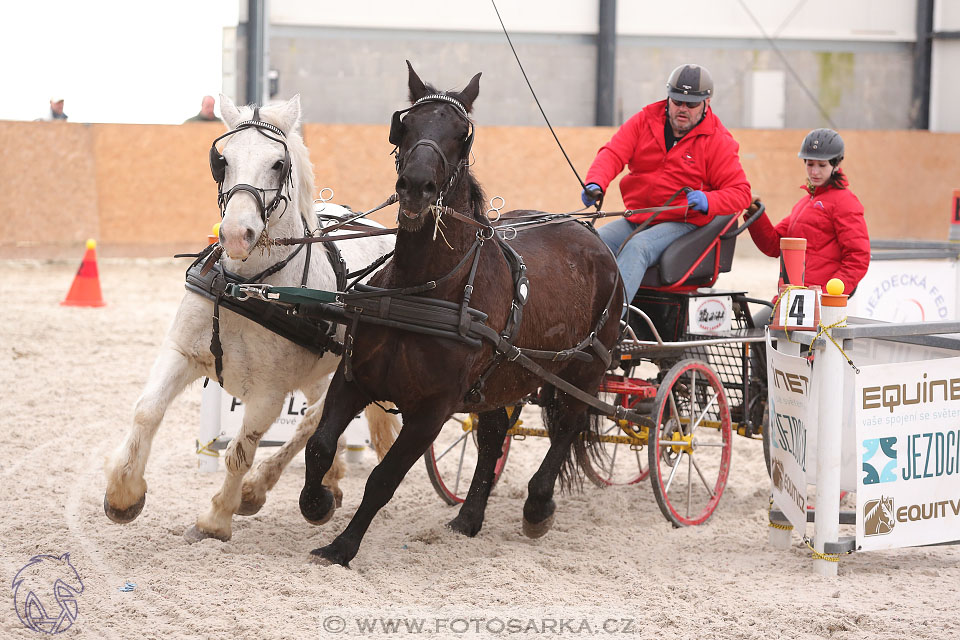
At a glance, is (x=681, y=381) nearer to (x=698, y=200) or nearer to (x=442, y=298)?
(x=698, y=200)

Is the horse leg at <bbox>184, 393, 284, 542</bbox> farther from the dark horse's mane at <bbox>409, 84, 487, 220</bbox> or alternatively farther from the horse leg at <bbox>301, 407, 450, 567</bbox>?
the dark horse's mane at <bbox>409, 84, 487, 220</bbox>

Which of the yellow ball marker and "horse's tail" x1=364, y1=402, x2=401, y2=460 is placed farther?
"horse's tail" x1=364, y1=402, x2=401, y2=460

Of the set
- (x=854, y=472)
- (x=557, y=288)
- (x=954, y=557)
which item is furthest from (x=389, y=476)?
(x=954, y=557)

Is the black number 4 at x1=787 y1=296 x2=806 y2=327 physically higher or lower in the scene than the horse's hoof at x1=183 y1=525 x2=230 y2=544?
higher

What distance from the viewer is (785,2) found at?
59.0ft

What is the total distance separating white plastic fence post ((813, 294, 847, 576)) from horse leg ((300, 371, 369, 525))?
5.96 feet

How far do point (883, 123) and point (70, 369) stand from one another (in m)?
15.4

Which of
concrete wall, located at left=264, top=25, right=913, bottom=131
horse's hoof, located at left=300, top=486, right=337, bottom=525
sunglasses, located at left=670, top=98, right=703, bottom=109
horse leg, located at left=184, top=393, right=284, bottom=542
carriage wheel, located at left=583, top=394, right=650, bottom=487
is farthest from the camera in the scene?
concrete wall, located at left=264, top=25, right=913, bottom=131

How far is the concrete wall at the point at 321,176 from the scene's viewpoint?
13.6 m

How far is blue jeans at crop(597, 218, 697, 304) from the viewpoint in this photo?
16.4ft

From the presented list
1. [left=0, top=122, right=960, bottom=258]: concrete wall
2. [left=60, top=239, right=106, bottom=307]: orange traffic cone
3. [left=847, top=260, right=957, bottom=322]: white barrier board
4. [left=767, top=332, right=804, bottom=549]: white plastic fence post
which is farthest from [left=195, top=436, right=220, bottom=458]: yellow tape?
[left=0, top=122, right=960, bottom=258]: concrete wall

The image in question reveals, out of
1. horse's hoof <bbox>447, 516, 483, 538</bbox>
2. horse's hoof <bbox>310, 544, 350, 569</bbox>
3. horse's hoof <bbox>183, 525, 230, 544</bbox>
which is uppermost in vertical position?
horse's hoof <bbox>310, 544, 350, 569</bbox>

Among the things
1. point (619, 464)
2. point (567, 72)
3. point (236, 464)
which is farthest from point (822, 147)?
point (567, 72)

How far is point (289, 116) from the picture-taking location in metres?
4.02
